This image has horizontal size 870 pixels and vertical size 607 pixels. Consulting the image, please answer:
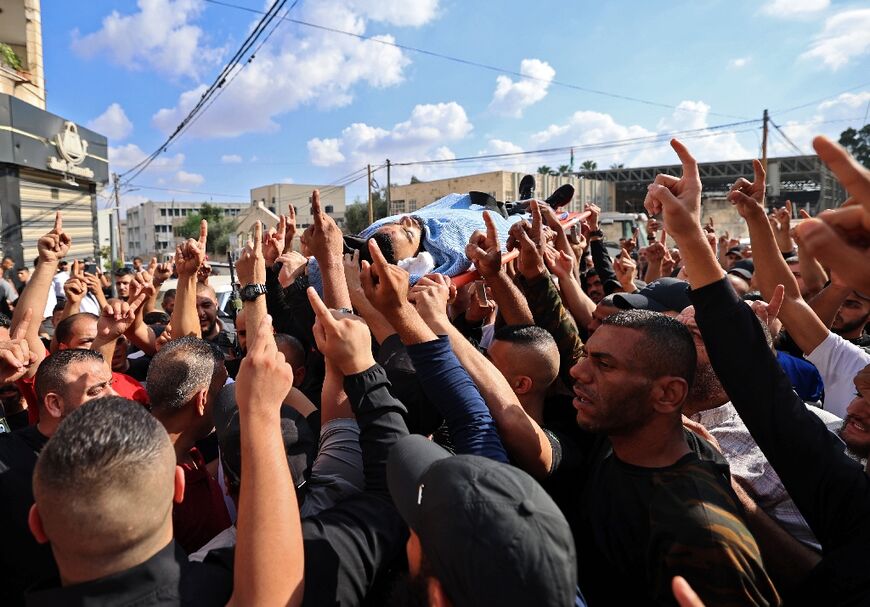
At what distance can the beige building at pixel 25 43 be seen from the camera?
13964mm

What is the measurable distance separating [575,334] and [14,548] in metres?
2.61

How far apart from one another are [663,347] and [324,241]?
5.87ft

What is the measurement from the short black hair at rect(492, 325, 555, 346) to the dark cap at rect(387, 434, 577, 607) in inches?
49.5

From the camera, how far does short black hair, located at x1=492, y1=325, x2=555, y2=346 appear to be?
7.75 ft

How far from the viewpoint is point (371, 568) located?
1.42m

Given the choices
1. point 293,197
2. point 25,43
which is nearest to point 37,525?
point 25,43

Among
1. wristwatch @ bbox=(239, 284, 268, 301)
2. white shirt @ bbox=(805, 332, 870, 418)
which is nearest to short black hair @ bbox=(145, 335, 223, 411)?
wristwatch @ bbox=(239, 284, 268, 301)

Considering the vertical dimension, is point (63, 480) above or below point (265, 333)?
below

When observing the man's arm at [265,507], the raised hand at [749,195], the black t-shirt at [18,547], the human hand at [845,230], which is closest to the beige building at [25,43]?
the black t-shirt at [18,547]

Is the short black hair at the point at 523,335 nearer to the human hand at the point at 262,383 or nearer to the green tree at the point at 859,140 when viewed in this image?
the human hand at the point at 262,383

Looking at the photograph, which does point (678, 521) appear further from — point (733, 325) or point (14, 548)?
point (14, 548)

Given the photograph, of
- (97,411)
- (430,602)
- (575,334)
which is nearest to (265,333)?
(97,411)

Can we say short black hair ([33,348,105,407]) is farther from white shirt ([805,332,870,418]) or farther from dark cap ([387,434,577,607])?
white shirt ([805,332,870,418])

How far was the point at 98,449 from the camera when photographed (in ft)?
3.89
